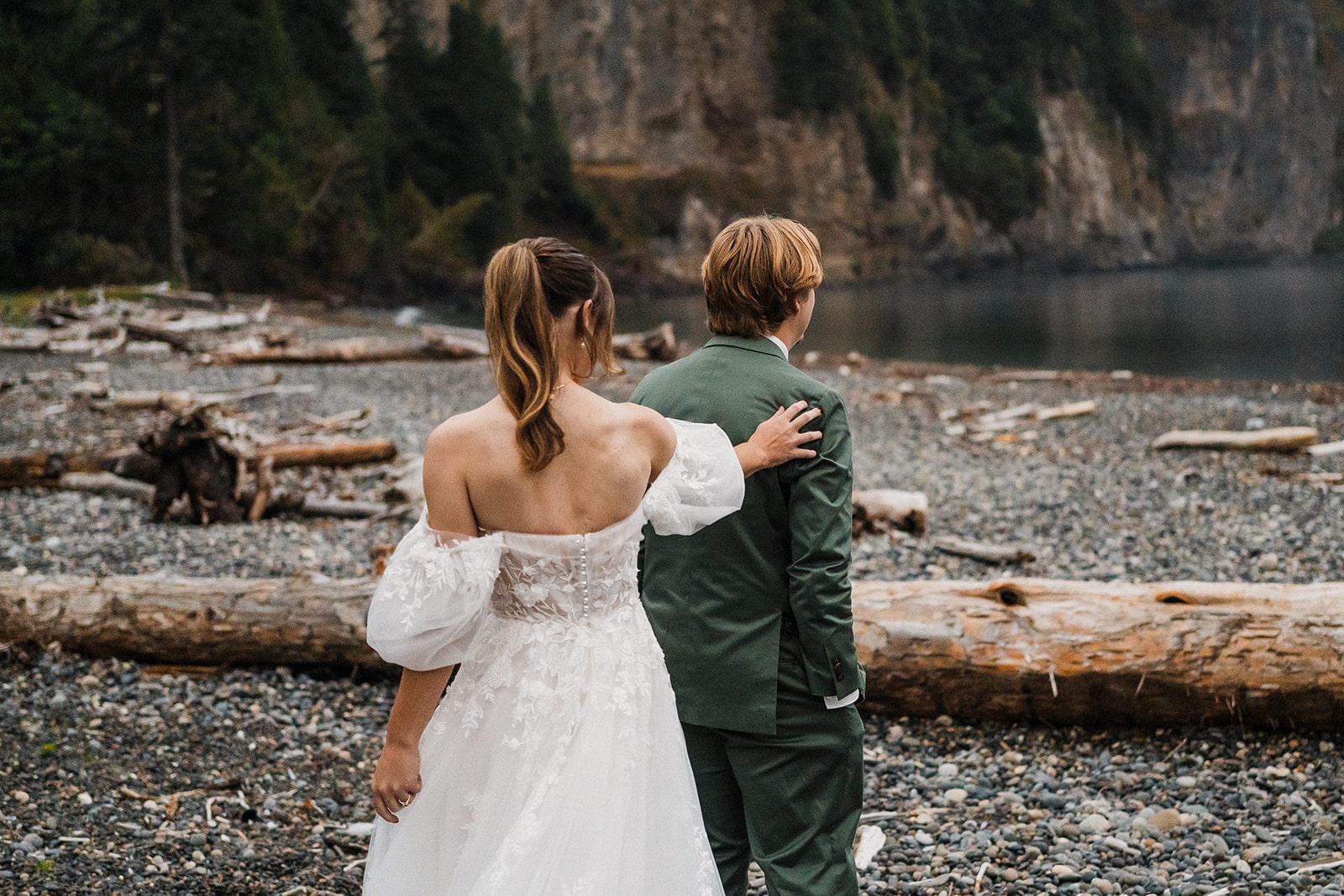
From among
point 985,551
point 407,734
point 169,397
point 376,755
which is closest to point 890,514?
point 985,551

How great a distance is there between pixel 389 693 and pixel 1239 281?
84325 mm

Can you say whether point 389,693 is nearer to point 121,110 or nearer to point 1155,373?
point 1155,373

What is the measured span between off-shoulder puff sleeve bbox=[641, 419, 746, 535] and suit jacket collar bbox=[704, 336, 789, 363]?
37 cm

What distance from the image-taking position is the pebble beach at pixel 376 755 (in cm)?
414

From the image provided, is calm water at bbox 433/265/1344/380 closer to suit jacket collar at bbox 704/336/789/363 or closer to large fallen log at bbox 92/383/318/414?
large fallen log at bbox 92/383/318/414

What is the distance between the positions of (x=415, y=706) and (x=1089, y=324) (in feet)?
151

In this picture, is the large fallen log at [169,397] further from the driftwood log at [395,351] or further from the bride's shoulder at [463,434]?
the bride's shoulder at [463,434]

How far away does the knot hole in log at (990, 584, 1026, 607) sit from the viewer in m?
5.45

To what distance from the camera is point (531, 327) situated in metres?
2.40

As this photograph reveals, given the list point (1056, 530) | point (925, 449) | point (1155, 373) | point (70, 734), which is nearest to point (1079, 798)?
point (70, 734)

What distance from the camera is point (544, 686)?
257 centimetres

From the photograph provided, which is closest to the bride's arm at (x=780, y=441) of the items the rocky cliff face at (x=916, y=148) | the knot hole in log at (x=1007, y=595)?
the knot hole in log at (x=1007, y=595)

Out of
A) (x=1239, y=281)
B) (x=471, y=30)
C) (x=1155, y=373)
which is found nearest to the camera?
(x=1155, y=373)

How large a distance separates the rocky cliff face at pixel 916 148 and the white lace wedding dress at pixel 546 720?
65285mm
